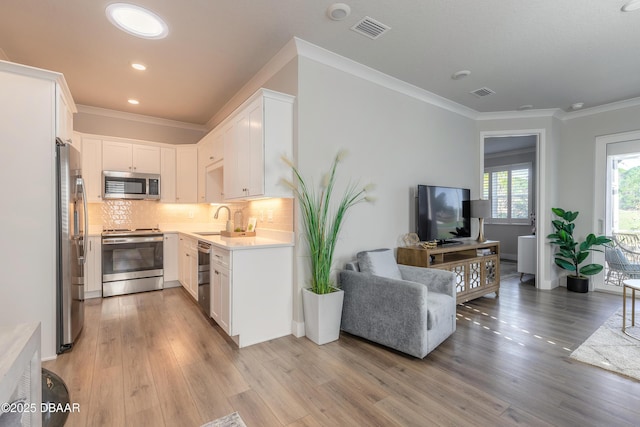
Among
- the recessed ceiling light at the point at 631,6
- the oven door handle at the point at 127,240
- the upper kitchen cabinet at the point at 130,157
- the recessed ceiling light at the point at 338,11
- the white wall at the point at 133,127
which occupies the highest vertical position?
the recessed ceiling light at the point at 631,6

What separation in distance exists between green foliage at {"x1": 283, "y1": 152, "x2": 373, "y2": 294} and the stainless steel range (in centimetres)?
290

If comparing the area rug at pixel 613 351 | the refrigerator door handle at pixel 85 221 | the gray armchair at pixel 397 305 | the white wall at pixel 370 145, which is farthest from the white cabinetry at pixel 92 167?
the area rug at pixel 613 351

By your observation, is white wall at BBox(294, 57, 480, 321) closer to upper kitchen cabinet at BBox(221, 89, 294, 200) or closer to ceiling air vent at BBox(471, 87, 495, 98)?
upper kitchen cabinet at BBox(221, 89, 294, 200)

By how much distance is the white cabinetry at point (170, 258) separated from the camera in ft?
15.7

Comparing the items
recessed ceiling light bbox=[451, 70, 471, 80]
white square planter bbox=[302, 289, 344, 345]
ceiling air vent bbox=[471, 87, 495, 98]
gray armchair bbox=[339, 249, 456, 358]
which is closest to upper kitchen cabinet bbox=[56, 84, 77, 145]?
white square planter bbox=[302, 289, 344, 345]

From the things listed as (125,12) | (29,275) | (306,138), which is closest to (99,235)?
(29,275)

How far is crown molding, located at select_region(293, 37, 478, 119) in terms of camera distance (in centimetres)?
301

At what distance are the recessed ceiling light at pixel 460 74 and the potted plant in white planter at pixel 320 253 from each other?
1.77m

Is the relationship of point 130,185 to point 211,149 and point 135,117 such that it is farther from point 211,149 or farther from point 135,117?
point 211,149

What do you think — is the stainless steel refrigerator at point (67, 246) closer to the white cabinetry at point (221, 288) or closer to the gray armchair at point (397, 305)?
the white cabinetry at point (221, 288)

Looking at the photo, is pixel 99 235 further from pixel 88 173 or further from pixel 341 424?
pixel 341 424

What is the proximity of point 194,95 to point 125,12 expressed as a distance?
1690 millimetres

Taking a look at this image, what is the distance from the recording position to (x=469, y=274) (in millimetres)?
3963

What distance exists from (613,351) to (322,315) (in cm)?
256
